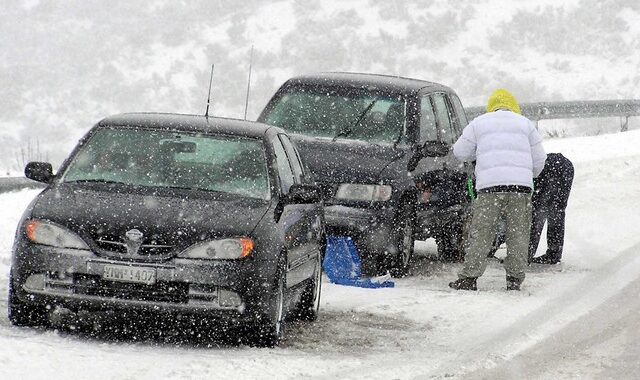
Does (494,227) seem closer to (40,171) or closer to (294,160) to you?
(294,160)

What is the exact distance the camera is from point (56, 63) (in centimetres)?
4769

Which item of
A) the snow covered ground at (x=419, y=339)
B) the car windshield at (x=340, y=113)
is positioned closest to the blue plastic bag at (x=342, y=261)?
the snow covered ground at (x=419, y=339)

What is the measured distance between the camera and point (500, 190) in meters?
12.9

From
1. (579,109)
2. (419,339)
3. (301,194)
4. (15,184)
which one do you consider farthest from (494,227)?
(579,109)

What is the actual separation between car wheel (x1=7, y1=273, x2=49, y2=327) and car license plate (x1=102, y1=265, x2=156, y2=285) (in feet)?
1.71

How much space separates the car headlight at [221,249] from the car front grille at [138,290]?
0.18 meters

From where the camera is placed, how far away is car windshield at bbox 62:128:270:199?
32.6ft

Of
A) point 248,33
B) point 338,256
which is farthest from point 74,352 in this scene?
point 248,33

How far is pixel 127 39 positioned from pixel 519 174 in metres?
36.9

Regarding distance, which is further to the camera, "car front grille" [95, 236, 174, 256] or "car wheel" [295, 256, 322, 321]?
"car wheel" [295, 256, 322, 321]

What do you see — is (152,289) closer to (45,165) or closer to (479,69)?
(45,165)

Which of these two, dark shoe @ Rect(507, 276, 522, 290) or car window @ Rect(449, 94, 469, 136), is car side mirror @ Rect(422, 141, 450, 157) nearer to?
dark shoe @ Rect(507, 276, 522, 290)

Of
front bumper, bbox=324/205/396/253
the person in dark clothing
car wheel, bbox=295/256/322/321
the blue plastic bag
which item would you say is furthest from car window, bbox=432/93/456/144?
car wheel, bbox=295/256/322/321

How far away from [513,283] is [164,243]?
4.65 meters
